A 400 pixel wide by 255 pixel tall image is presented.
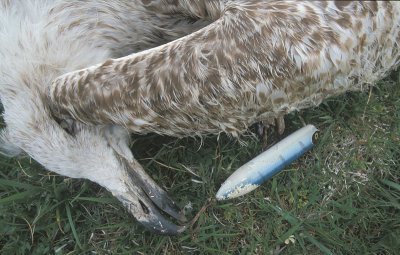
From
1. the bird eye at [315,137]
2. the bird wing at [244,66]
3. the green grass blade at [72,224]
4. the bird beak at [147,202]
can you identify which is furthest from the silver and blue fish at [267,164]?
the green grass blade at [72,224]

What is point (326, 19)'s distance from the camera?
132 centimetres

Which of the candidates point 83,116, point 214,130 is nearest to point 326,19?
point 214,130

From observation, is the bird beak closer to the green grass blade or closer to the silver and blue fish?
the silver and blue fish

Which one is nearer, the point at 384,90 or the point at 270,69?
the point at 270,69

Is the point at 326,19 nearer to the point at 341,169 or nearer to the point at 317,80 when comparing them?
the point at 317,80

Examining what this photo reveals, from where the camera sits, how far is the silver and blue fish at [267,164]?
1853mm

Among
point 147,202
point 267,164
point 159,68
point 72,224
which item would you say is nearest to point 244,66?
point 159,68

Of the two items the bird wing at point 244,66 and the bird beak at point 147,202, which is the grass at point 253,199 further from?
the bird wing at point 244,66

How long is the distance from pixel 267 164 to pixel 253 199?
237mm

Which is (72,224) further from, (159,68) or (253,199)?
(159,68)

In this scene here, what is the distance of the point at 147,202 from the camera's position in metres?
1.76

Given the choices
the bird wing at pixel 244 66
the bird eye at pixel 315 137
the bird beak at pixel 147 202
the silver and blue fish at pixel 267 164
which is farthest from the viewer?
the bird eye at pixel 315 137

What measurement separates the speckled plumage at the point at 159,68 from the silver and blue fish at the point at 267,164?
36cm

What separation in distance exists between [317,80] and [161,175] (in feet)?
3.68
